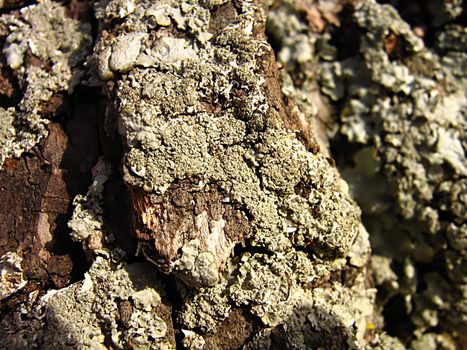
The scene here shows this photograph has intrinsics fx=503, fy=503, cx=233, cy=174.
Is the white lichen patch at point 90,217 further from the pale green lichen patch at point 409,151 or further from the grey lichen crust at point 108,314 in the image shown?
the pale green lichen patch at point 409,151

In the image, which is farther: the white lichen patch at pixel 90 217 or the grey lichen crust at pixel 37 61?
the grey lichen crust at pixel 37 61

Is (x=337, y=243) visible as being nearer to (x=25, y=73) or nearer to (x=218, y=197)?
(x=218, y=197)

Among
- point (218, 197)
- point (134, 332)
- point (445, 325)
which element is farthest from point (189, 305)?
point (445, 325)

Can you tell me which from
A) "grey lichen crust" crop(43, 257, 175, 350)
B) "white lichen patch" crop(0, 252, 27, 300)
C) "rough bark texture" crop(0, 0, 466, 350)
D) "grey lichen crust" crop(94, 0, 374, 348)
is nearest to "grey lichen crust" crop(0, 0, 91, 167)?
"rough bark texture" crop(0, 0, 466, 350)

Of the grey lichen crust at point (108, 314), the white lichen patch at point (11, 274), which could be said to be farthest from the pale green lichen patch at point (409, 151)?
the white lichen patch at point (11, 274)

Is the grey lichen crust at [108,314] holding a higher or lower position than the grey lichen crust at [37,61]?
lower

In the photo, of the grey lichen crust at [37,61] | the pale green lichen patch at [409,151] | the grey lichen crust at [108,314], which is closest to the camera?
the grey lichen crust at [108,314]
